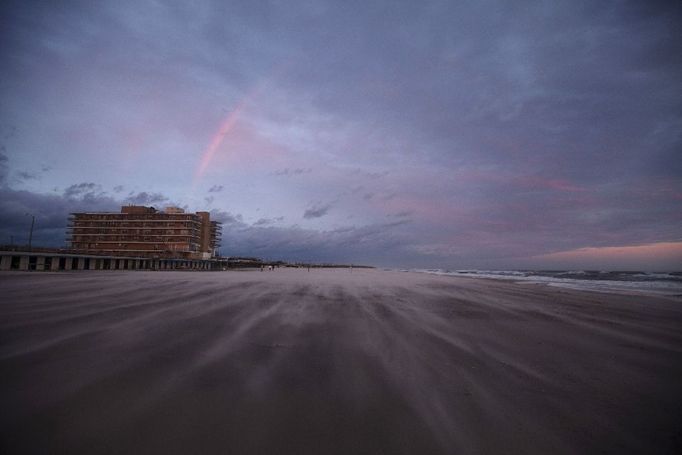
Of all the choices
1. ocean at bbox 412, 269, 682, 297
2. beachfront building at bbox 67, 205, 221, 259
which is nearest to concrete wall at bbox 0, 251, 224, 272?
beachfront building at bbox 67, 205, 221, 259

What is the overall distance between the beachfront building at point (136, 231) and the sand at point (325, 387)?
3827 inches

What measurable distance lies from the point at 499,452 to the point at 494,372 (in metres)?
1.79

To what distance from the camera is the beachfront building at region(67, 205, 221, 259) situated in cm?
9356

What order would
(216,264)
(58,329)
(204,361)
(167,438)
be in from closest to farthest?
(167,438) → (204,361) → (58,329) → (216,264)

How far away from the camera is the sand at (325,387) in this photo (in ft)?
7.30

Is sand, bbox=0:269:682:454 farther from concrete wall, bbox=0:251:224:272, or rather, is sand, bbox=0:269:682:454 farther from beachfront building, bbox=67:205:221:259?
beachfront building, bbox=67:205:221:259

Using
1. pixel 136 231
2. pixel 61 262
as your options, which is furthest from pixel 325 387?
pixel 136 231

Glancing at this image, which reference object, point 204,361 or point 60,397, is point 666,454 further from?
point 60,397

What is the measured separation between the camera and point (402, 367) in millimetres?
3850

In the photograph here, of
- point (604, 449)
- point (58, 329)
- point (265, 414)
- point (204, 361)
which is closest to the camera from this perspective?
point (604, 449)

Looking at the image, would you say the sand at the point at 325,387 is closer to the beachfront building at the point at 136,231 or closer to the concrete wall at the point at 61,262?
the concrete wall at the point at 61,262

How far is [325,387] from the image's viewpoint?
3152 mm

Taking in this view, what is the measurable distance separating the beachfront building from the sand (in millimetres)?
97207

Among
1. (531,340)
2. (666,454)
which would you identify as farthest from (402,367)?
(531,340)
